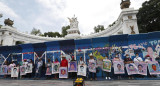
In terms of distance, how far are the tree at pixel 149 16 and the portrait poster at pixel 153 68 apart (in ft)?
111

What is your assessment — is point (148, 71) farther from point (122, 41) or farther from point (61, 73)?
point (61, 73)

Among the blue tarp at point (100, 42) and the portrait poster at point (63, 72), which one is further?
the blue tarp at point (100, 42)

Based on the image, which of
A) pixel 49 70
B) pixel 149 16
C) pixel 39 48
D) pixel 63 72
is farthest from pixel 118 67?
pixel 149 16

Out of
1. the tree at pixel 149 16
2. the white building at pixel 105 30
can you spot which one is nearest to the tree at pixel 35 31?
the white building at pixel 105 30

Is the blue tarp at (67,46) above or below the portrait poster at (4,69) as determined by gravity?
above

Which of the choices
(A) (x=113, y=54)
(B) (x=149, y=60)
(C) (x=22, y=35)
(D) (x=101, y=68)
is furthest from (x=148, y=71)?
(C) (x=22, y=35)

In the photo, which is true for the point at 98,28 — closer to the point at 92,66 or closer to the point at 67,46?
the point at 67,46

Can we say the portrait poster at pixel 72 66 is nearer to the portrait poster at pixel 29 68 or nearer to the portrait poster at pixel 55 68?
the portrait poster at pixel 55 68

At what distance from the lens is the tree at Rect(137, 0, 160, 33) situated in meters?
34.1

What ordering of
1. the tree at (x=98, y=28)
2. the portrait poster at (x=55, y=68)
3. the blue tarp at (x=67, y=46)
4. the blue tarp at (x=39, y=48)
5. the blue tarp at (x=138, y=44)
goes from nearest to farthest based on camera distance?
1. the blue tarp at (x=138, y=44)
2. the portrait poster at (x=55, y=68)
3. the blue tarp at (x=67, y=46)
4. the blue tarp at (x=39, y=48)
5. the tree at (x=98, y=28)

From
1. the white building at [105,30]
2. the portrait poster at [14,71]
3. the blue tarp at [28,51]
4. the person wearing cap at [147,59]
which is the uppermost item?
the white building at [105,30]

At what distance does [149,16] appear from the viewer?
34.5 metres

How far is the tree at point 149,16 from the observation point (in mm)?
34062

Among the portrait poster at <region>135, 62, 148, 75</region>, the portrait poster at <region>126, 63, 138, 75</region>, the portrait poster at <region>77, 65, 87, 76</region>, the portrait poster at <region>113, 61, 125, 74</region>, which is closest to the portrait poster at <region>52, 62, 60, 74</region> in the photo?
the portrait poster at <region>77, 65, 87, 76</region>
